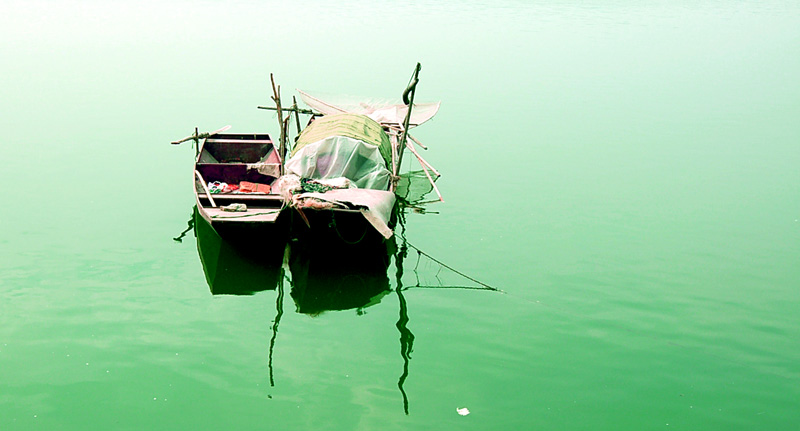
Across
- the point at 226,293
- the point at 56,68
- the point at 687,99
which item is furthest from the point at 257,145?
the point at 687,99

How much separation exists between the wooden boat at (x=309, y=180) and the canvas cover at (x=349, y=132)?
0.6 inches

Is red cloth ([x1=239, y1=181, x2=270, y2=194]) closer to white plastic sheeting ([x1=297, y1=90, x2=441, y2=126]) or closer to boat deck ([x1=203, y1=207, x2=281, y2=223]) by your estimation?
boat deck ([x1=203, y1=207, x2=281, y2=223])

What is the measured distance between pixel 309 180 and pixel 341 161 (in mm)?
618

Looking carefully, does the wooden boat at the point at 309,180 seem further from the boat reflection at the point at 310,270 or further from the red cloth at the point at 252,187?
the boat reflection at the point at 310,270

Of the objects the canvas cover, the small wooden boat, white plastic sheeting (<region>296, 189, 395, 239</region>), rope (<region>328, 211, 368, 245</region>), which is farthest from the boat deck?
the canvas cover

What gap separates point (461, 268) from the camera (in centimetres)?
950

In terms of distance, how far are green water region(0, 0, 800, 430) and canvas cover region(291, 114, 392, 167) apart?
1.30 meters

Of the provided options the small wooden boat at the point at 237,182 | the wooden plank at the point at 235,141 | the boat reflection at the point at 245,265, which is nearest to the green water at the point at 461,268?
the boat reflection at the point at 245,265

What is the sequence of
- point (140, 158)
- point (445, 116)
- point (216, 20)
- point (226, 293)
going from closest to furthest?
point (226, 293) < point (140, 158) < point (445, 116) < point (216, 20)

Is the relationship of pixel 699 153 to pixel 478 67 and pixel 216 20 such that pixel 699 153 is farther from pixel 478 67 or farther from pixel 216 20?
pixel 216 20

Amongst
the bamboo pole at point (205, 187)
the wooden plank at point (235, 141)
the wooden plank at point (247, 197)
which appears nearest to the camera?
the bamboo pole at point (205, 187)

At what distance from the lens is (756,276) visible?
31.0ft

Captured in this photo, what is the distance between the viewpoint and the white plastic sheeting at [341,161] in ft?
33.4

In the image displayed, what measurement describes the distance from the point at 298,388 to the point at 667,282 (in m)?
5.09
